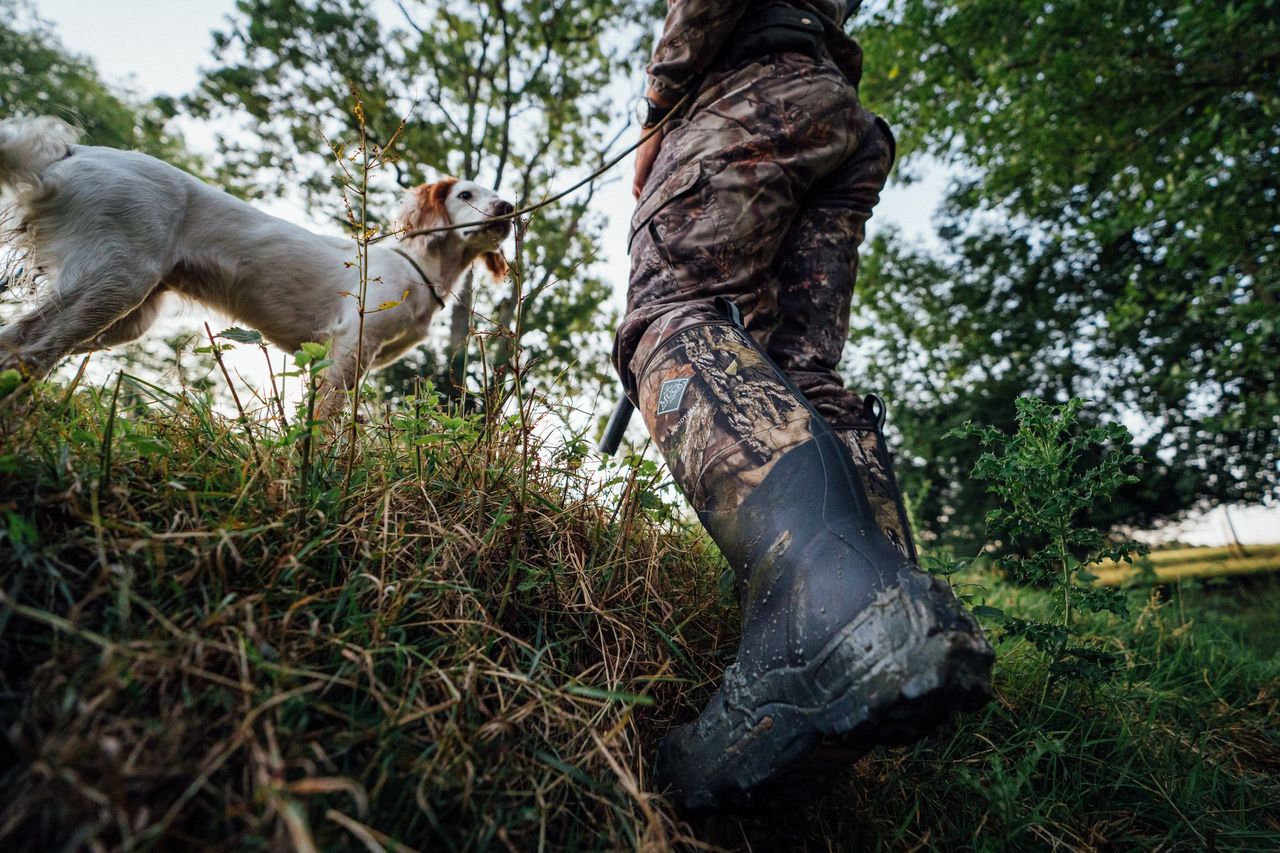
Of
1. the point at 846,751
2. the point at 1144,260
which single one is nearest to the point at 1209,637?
the point at 846,751

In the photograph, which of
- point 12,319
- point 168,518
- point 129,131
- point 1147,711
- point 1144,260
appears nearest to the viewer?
point 168,518

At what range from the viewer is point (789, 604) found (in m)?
0.96

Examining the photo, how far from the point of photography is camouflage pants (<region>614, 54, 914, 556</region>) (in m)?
1.43

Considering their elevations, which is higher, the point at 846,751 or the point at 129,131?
the point at 129,131

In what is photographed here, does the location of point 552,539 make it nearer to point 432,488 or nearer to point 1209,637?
point 432,488

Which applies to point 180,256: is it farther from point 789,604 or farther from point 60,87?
point 60,87

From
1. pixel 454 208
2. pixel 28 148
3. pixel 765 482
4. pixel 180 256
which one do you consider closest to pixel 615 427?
pixel 765 482

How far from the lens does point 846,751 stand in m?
0.85

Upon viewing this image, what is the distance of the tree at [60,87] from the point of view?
1405 cm

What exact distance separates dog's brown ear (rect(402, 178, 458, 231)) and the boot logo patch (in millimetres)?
3304

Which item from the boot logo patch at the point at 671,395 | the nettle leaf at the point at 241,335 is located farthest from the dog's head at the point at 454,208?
the boot logo patch at the point at 671,395

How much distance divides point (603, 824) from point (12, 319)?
108 inches

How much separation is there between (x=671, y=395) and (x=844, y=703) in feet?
2.11

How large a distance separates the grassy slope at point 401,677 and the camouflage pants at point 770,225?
0.47m
